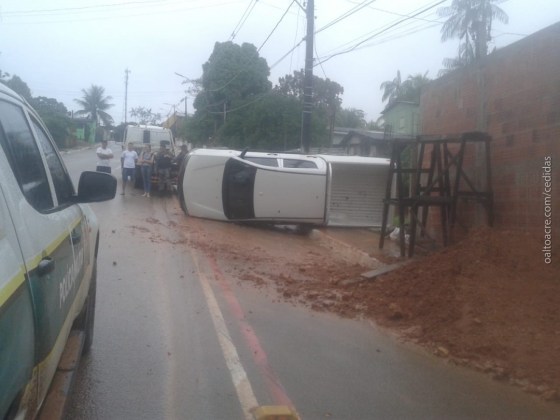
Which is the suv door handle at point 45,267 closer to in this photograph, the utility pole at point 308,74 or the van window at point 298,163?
the van window at point 298,163

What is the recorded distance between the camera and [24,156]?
3.42m

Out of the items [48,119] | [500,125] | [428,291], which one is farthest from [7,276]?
[48,119]

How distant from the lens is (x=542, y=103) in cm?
892

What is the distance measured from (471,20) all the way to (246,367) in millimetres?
33544

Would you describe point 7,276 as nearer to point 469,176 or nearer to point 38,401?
point 38,401

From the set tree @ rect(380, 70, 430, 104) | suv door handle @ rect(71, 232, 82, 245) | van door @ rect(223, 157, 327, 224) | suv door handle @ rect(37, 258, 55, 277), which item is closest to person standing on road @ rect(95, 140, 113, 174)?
van door @ rect(223, 157, 327, 224)

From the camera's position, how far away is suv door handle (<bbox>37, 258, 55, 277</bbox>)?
2771 mm

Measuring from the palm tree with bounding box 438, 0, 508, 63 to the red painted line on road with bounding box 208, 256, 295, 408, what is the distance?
29.4 meters

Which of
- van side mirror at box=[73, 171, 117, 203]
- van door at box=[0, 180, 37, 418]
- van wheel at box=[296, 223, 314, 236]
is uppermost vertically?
van side mirror at box=[73, 171, 117, 203]

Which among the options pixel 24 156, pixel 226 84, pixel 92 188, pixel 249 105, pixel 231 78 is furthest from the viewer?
pixel 231 78

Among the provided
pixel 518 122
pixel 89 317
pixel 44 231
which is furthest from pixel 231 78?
pixel 44 231

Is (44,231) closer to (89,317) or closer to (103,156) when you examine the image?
(89,317)

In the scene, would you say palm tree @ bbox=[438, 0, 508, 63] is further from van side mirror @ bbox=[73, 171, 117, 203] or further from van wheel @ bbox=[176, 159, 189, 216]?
van side mirror @ bbox=[73, 171, 117, 203]

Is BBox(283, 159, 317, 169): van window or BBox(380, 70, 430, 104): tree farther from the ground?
BBox(380, 70, 430, 104): tree
